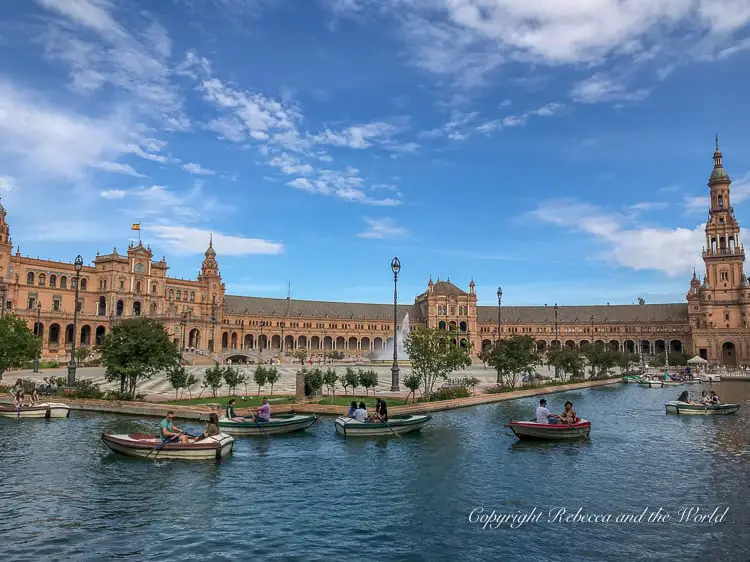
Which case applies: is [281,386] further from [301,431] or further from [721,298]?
[721,298]

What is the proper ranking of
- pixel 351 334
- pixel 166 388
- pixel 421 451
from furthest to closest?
1. pixel 351 334
2. pixel 166 388
3. pixel 421 451

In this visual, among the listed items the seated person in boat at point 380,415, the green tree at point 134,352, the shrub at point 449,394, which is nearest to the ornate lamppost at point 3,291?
the green tree at point 134,352

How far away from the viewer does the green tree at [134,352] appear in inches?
1289

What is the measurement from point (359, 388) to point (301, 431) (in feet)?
61.2

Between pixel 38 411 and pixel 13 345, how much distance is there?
12890 mm

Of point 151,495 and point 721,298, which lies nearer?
point 151,495

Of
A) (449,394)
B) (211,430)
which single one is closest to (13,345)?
(211,430)


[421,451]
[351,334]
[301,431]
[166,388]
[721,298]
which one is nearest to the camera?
[421,451]

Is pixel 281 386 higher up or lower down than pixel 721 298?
lower down

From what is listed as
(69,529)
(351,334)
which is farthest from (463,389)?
(351,334)

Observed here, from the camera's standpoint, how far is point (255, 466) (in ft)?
63.1

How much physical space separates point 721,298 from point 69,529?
12988cm

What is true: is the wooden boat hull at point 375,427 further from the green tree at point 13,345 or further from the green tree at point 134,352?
the green tree at point 13,345

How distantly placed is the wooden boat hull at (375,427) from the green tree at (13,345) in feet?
87.5
